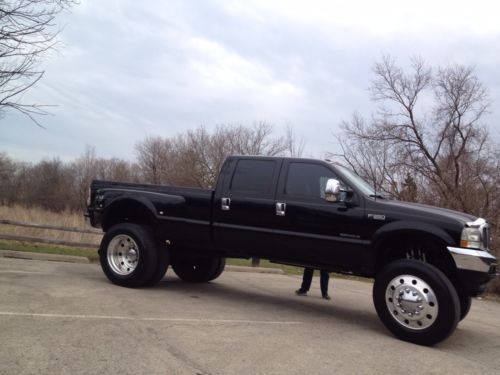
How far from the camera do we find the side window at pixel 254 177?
6.84 meters

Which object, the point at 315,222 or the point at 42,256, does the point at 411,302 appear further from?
the point at 42,256

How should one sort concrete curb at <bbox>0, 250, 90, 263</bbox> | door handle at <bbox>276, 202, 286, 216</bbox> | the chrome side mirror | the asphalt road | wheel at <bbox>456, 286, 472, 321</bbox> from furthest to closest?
concrete curb at <bbox>0, 250, 90, 263</bbox> → door handle at <bbox>276, 202, 286, 216</bbox> → wheel at <bbox>456, 286, 472, 321</bbox> → the chrome side mirror → the asphalt road

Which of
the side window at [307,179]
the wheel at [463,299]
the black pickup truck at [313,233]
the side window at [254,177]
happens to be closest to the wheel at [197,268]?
the black pickup truck at [313,233]

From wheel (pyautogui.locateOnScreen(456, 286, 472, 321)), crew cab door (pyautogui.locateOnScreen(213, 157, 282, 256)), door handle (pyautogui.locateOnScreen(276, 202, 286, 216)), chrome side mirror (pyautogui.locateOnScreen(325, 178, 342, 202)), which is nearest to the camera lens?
chrome side mirror (pyautogui.locateOnScreen(325, 178, 342, 202))

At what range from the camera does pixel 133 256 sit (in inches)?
299

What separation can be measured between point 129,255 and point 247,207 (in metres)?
2.15

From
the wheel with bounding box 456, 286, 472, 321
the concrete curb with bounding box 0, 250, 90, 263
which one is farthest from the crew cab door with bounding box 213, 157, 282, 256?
the concrete curb with bounding box 0, 250, 90, 263

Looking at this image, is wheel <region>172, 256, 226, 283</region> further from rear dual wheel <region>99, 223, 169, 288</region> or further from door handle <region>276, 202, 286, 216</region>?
door handle <region>276, 202, 286, 216</region>

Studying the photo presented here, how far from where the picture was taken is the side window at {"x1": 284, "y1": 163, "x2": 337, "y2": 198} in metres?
6.48

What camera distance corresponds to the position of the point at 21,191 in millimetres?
67250

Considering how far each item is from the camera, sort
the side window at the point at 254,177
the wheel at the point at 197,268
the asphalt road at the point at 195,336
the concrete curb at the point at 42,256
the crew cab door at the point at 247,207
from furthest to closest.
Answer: the concrete curb at the point at 42,256 → the wheel at the point at 197,268 → the side window at the point at 254,177 → the crew cab door at the point at 247,207 → the asphalt road at the point at 195,336

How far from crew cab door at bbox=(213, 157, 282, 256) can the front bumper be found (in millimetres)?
2269

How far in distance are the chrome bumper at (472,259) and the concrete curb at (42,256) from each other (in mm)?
8273

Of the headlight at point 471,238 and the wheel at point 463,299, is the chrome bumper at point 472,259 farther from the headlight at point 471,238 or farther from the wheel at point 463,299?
the wheel at point 463,299
